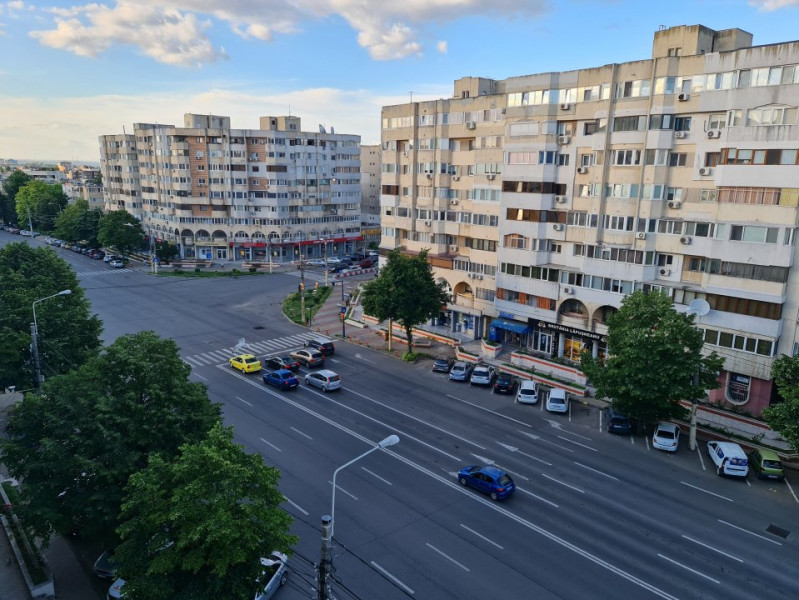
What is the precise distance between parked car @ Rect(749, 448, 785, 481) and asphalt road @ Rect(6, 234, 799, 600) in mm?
724

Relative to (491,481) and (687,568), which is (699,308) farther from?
(491,481)

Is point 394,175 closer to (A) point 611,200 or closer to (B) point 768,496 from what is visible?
(A) point 611,200

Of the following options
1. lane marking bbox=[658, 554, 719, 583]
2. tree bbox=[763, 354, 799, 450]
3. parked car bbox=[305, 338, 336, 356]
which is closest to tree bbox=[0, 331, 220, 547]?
lane marking bbox=[658, 554, 719, 583]

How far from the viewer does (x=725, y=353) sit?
41406 millimetres

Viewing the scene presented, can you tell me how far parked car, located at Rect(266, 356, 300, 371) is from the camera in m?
49.8

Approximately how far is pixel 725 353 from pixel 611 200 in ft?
48.7

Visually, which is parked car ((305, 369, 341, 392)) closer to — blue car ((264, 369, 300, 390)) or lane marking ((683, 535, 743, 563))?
blue car ((264, 369, 300, 390))

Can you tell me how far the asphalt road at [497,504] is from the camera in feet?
78.9

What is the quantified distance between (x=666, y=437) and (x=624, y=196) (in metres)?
19.9

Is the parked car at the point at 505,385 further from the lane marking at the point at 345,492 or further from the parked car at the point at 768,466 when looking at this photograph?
the lane marking at the point at 345,492

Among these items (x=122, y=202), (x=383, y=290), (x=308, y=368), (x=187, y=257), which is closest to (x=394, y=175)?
(x=383, y=290)

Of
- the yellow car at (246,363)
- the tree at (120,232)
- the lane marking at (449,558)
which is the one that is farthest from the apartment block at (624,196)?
the tree at (120,232)

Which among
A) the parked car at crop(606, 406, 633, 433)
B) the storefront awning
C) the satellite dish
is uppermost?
the satellite dish

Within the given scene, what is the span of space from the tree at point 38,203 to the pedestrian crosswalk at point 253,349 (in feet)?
355
